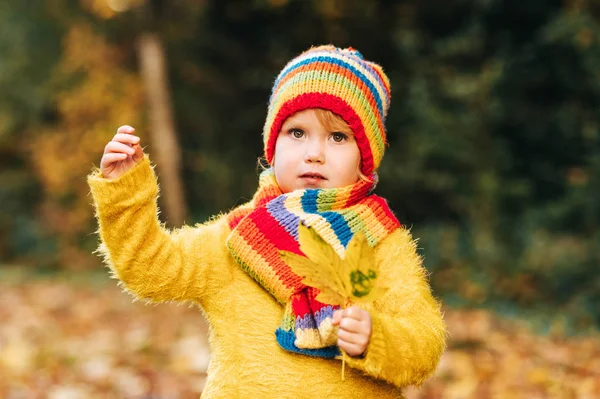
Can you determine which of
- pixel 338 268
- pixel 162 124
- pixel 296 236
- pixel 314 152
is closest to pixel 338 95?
pixel 314 152

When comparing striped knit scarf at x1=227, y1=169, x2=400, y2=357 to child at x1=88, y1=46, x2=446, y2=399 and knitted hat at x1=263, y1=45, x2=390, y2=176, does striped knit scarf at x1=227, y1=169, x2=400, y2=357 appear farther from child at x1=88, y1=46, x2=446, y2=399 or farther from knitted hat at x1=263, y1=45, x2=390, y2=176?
knitted hat at x1=263, y1=45, x2=390, y2=176

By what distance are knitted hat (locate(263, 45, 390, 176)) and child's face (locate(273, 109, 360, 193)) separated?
0.03 metres

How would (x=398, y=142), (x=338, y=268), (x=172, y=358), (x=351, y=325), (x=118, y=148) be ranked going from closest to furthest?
(x=338, y=268) → (x=351, y=325) → (x=118, y=148) → (x=172, y=358) → (x=398, y=142)

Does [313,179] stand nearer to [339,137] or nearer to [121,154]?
[339,137]

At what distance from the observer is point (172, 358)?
4676mm

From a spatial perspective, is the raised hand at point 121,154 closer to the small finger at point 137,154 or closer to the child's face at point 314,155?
the small finger at point 137,154

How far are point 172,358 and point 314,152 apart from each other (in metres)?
3.07

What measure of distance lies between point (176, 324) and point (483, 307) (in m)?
2.93

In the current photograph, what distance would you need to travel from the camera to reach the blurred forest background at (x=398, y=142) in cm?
551

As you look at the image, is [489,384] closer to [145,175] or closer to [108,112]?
[145,175]

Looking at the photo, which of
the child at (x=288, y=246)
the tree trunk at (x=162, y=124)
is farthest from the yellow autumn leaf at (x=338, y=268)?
the tree trunk at (x=162, y=124)

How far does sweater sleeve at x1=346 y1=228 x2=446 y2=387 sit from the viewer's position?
1.68 meters

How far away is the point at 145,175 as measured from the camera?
196 cm

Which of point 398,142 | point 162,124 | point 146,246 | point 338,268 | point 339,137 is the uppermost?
point 162,124
